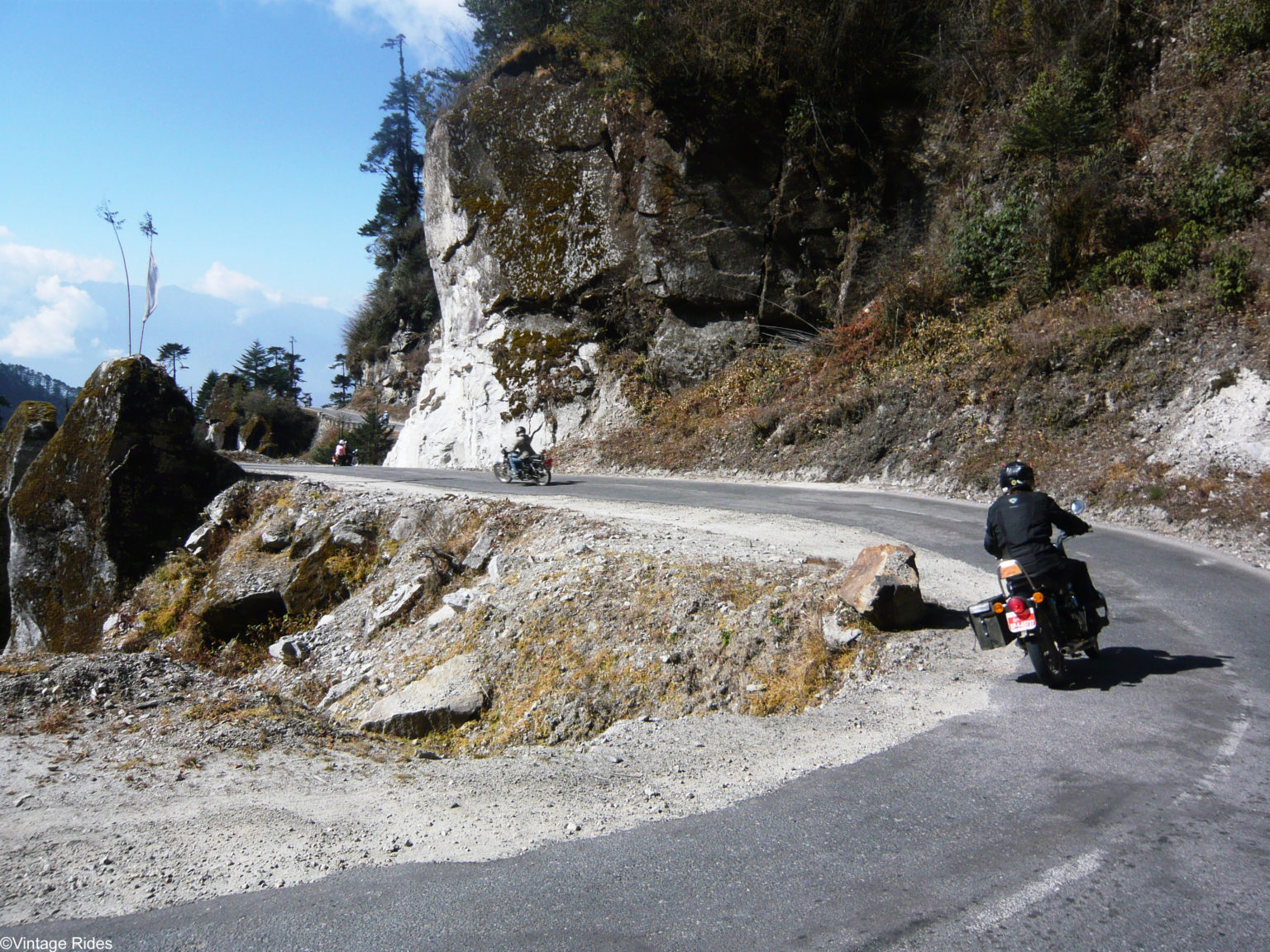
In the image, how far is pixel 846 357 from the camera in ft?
70.2

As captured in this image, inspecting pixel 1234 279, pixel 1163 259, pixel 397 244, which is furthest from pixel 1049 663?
pixel 397 244

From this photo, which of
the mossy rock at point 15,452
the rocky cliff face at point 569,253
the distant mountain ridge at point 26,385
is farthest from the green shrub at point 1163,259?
the distant mountain ridge at point 26,385

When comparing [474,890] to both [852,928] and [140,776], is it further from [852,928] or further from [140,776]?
[140,776]

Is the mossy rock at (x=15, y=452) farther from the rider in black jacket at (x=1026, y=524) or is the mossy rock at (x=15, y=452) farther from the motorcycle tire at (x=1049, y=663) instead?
the motorcycle tire at (x=1049, y=663)

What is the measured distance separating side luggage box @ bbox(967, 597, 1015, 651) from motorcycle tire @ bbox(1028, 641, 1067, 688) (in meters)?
0.18

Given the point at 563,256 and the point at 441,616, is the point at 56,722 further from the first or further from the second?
the point at 563,256

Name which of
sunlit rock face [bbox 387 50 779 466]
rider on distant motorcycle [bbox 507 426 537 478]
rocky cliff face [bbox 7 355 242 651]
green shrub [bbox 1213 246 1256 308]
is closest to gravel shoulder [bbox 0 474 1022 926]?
rocky cliff face [bbox 7 355 242 651]

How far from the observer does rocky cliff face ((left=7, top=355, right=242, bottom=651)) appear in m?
14.9

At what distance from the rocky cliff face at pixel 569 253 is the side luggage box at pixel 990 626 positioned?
20685 millimetres

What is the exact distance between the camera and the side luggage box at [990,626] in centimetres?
553

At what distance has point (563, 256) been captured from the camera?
28.8 m

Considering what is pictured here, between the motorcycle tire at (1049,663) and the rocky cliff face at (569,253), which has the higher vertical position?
the rocky cliff face at (569,253)

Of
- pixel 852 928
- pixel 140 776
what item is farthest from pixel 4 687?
pixel 852 928

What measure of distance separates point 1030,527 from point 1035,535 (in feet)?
0.21
